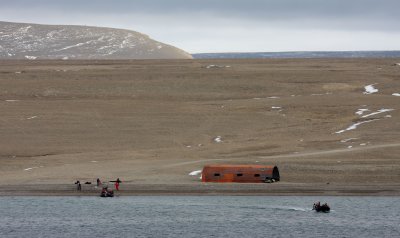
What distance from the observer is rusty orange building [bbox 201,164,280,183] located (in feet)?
251

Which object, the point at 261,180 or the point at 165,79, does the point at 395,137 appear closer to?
the point at 261,180

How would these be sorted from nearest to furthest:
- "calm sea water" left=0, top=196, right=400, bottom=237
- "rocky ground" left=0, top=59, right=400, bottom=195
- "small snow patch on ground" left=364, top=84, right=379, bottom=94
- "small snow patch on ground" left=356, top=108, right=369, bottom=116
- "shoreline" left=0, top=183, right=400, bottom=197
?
"calm sea water" left=0, top=196, right=400, bottom=237 < "shoreline" left=0, top=183, right=400, bottom=197 < "rocky ground" left=0, top=59, right=400, bottom=195 < "small snow patch on ground" left=356, top=108, right=369, bottom=116 < "small snow patch on ground" left=364, top=84, right=379, bottom=94

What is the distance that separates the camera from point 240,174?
76.8 meters

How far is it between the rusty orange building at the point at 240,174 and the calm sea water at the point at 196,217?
3.12 meters

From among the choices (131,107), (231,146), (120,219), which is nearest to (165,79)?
(131,107)

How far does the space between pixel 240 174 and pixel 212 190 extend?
312 cm

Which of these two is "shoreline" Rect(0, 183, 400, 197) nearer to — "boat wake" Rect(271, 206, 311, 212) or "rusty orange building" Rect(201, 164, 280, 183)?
"rusty orange building" Rect(201, 164, 280, 183)

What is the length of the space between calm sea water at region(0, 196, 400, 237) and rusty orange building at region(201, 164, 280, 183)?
10.2 feet

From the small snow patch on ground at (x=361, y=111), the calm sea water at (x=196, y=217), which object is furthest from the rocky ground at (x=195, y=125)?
the calm sea water at (x=196, y=217)

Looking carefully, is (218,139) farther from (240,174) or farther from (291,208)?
(291,208)

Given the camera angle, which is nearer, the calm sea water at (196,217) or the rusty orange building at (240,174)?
the calm sea water at (196,217)

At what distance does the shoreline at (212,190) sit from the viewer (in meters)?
74.2

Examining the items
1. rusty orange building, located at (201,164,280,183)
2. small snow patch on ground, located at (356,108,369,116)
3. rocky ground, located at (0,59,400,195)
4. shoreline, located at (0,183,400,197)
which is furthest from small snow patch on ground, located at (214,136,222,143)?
shoreline, located at (0,183,400,197)

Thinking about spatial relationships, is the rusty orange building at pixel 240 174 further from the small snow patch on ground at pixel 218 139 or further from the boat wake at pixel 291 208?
the small snow patch on ground at pixel 218 139
